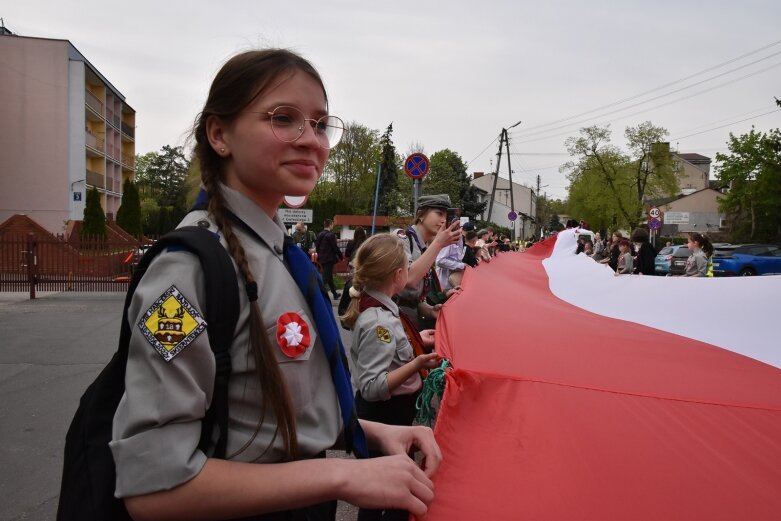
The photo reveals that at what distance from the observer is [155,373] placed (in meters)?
1.00

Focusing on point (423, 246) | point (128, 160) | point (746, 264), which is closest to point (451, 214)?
point (423, 246)

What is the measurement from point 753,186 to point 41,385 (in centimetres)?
5244

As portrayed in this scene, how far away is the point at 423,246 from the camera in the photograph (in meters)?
5.05

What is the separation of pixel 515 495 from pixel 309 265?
795 mm

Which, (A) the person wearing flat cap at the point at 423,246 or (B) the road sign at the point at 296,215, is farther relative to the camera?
(B) the road sign at the point at 296,215

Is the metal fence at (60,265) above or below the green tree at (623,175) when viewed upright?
below

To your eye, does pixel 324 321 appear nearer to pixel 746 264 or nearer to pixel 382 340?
pixel 382 340

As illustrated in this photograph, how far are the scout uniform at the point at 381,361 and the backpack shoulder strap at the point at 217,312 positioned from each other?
1.83m

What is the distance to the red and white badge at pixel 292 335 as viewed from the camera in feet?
3.75

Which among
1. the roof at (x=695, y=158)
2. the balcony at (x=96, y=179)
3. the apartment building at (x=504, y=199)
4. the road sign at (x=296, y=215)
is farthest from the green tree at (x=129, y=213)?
the roof at (x=695, y=158)

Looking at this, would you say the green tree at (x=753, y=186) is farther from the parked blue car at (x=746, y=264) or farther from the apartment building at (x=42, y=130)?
the apartment building at (x=42, y=130)

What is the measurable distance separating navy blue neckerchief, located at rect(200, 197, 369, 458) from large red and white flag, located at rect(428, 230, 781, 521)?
34 cm

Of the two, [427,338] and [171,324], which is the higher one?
[171,324]

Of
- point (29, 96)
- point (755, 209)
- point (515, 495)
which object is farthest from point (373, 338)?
point (755, 209)
